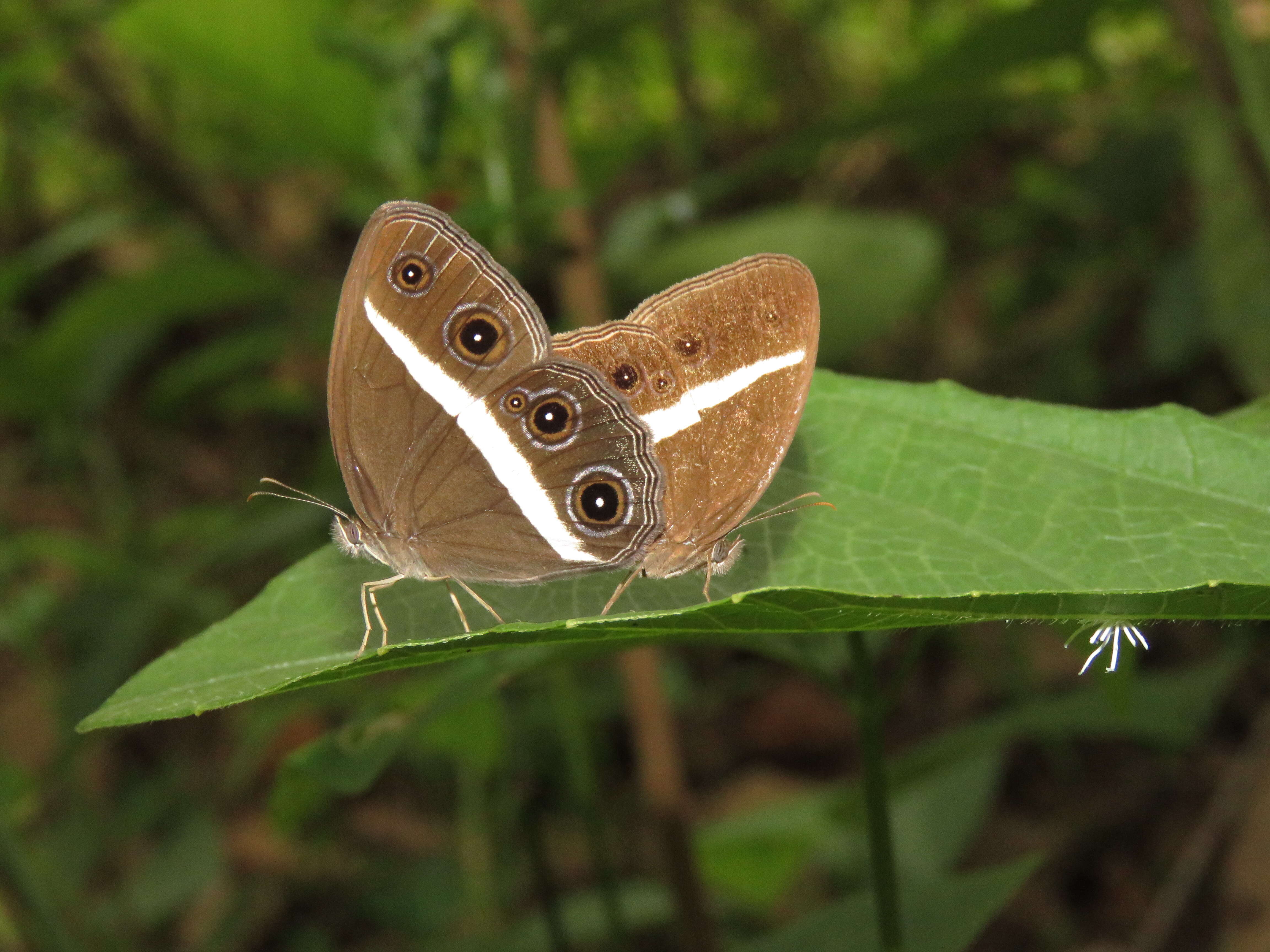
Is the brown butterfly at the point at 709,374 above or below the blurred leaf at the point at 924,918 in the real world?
above

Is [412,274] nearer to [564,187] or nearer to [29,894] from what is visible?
[564,187]

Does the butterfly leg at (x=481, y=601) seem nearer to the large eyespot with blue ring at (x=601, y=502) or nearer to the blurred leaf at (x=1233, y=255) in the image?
the large eyespot with blue ring at (x=601, y=502)

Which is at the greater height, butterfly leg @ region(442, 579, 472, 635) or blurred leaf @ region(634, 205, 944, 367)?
blurred leaf @ region(634, 205, 944, 367)

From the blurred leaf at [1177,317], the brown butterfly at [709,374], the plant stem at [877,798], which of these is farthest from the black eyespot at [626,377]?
the blurred leaf at [1177,317]

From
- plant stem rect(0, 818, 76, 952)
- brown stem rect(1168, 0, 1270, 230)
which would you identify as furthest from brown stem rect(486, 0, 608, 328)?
plant stem rect(0, 818, 76, 952)

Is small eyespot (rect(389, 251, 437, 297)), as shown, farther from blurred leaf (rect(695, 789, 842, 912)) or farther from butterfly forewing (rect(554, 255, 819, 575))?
blurred leaf (rect(695, 789, 842, 912))

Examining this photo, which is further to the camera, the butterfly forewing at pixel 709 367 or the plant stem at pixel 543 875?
the plant stem at pixel 543 875
